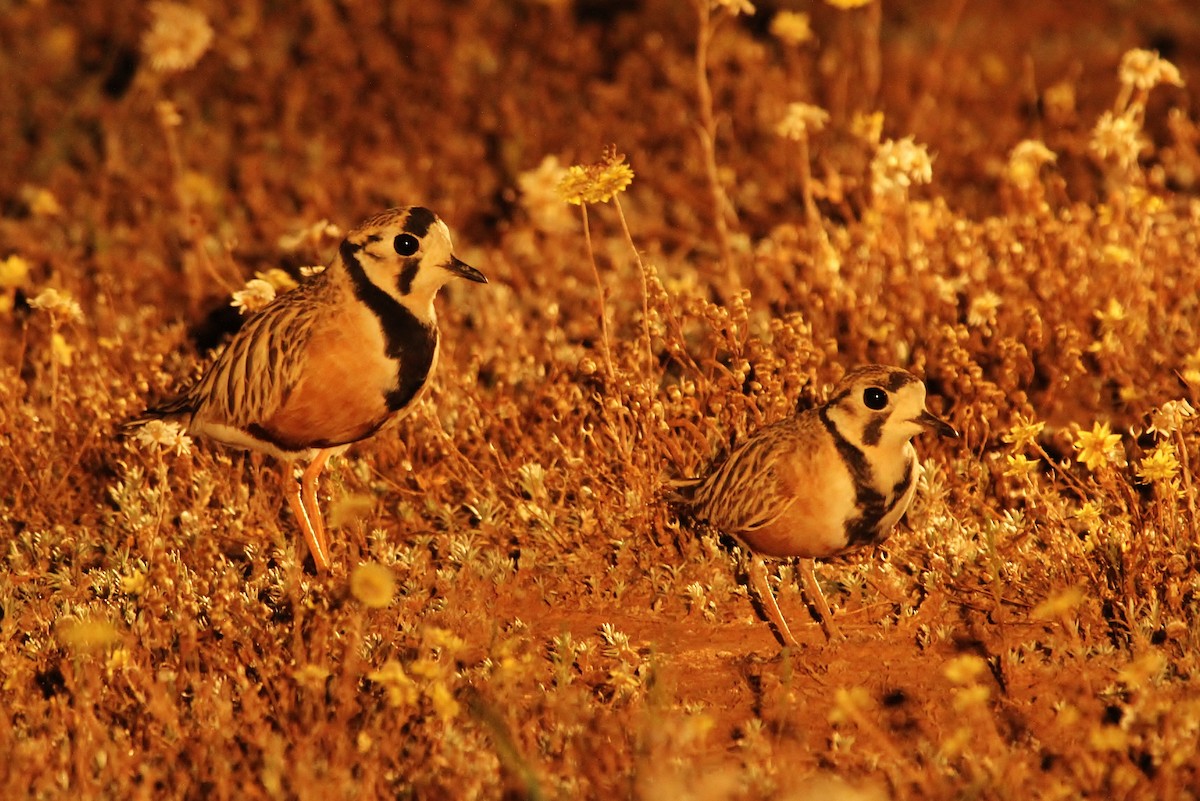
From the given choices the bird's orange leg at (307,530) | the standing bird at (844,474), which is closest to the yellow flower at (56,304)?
the bird's orange leg at (307,530)

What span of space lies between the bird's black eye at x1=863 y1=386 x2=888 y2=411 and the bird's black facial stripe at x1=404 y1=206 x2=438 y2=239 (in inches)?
57.0

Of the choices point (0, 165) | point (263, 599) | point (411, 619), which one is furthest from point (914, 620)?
point (0, 165)

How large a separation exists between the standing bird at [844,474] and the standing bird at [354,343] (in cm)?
111

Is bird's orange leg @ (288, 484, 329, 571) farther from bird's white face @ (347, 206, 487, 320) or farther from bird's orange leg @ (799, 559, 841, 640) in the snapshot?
bird's orange leg @ (799, 559, 841, 640)

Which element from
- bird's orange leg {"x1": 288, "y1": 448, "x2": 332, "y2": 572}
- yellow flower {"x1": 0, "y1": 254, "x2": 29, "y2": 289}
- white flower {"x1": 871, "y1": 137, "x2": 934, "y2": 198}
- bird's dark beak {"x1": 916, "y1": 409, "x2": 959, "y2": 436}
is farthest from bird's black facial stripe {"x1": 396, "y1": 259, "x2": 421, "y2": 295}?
yellow flower {"x1": 0, "y1": 254, "x2": 29, "y2": 289}

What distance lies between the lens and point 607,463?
18.7ft

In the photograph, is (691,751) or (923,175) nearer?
(691,751)

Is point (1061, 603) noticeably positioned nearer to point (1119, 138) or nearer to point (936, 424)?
point (936, 424)

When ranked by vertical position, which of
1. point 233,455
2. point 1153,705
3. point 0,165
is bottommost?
point 0,165

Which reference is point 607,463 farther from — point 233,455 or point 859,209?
point 859,209

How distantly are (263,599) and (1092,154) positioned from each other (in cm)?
514

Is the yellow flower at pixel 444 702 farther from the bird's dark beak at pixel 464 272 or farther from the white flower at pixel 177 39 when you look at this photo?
the white flower at pixel 177 39

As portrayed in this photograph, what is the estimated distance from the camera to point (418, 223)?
5.24 meters

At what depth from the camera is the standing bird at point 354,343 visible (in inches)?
203
